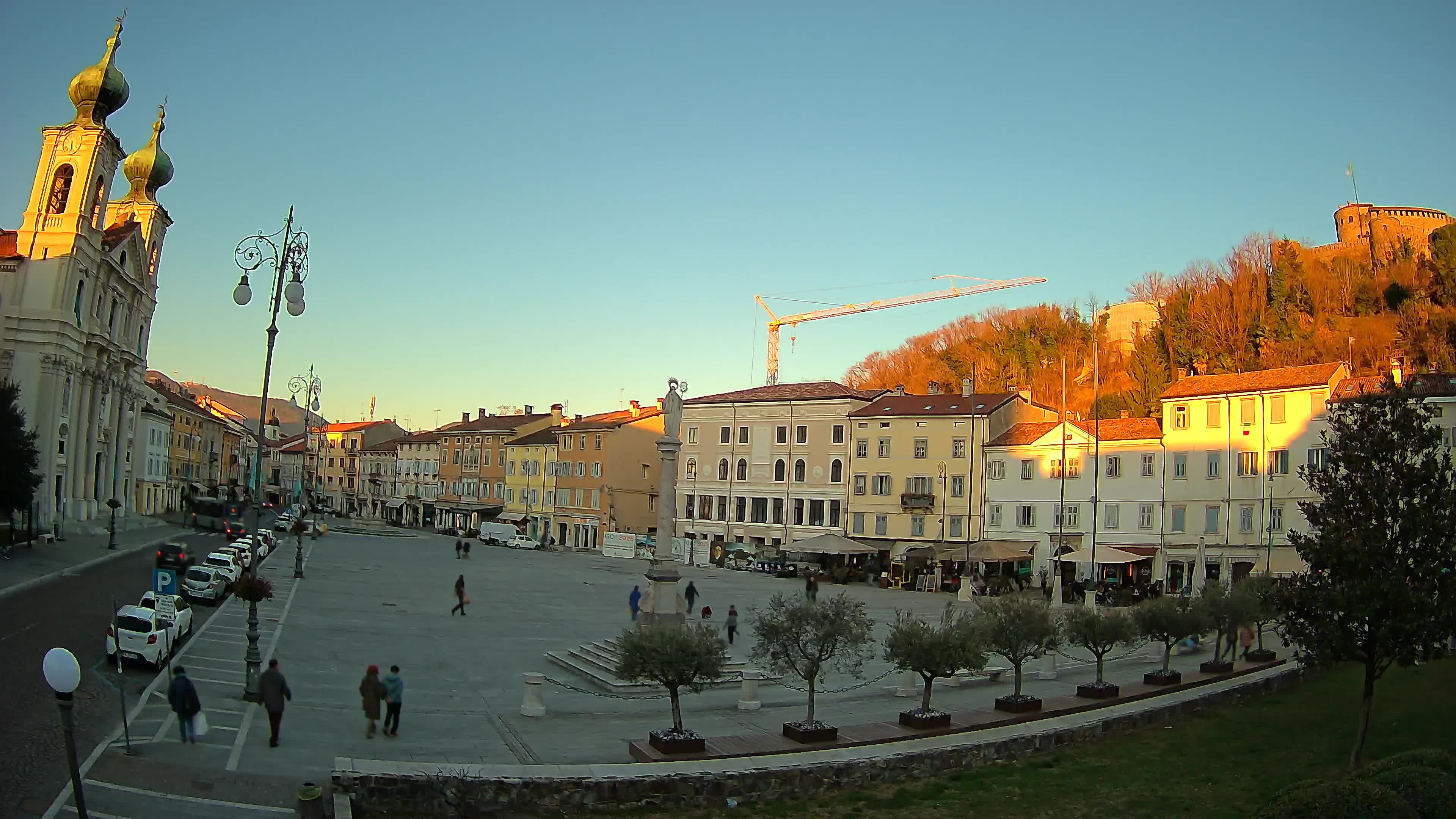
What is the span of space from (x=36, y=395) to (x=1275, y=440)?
6567 cm

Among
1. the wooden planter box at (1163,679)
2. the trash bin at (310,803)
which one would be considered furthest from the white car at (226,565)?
the wooden planter box at (1163,679)

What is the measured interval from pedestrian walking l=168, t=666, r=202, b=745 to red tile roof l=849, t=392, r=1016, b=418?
171 feet


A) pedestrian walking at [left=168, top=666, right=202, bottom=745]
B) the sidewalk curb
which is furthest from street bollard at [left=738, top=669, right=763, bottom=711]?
the sidewalk curb

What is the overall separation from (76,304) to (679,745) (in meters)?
59.3

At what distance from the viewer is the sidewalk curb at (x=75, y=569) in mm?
31656

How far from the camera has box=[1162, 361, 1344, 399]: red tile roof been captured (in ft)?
161

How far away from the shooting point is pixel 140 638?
21938 millimetres

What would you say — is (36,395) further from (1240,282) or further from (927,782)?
(1240,282)

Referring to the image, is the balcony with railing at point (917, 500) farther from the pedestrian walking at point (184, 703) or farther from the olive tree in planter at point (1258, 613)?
the pedestrian walking at point (184, 703)

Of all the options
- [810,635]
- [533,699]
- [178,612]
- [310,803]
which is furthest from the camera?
[178,612]

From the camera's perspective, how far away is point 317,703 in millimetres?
20203

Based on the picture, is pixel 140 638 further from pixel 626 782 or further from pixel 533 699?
pixel 626 782

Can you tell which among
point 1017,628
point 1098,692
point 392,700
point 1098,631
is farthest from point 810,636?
point 1098,631

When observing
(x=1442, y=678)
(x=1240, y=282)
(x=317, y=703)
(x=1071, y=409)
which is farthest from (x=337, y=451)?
(x=1442, y=678)
